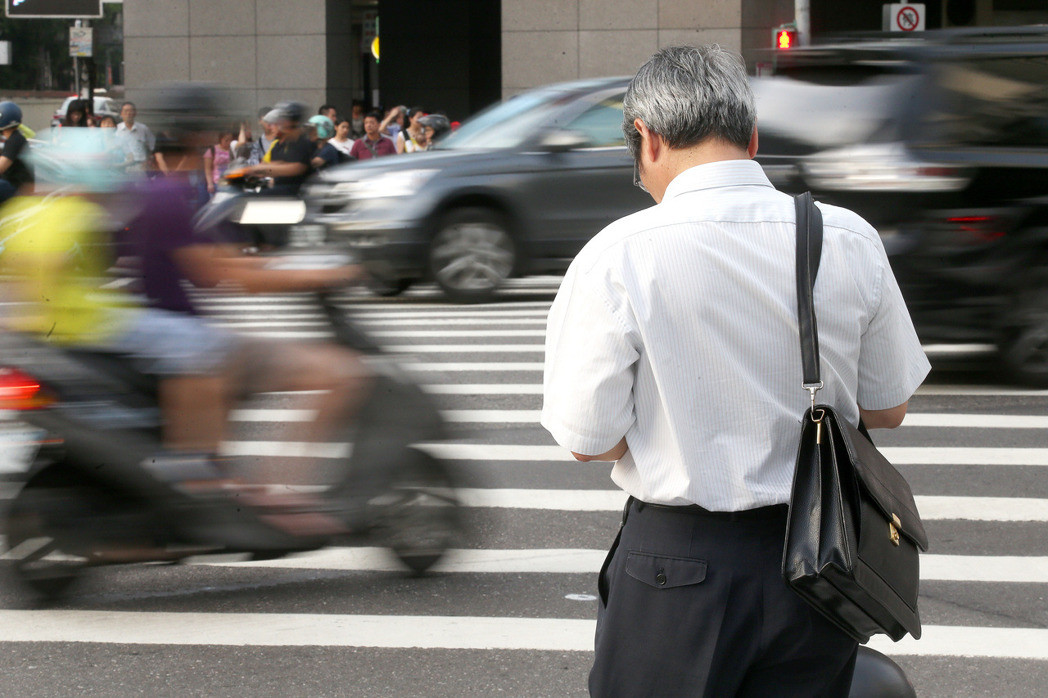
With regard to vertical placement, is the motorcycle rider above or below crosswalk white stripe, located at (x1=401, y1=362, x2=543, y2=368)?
above

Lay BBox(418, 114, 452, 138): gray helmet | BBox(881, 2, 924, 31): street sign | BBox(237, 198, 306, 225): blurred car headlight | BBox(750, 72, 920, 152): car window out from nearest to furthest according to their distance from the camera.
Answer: BBox(237, 198, 306, 225): blurred car headlight
BBox(750, 72, 920, 152): car window
BBox(418, 114, 452, 138): gray helmet
BBox(881, 2, 924, 31): street sign

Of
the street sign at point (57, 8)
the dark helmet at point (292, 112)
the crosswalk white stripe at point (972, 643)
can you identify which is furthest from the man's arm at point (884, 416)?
the street sign at point (57, 8)

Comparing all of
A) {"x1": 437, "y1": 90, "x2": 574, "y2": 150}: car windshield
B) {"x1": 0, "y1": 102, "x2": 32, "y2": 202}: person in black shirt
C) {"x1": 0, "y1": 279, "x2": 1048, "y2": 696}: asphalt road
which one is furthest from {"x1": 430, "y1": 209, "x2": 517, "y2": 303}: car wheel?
{"x1": 0, "y1": 279, "x2": 1048, "y2": 696}: asphalt road

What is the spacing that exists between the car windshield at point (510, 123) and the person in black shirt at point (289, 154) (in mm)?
1355

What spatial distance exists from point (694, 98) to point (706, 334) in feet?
1.25

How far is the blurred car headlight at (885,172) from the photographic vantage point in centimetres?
820

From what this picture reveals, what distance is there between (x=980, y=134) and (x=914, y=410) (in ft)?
5.52

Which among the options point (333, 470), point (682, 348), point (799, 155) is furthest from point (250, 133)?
point (682, 348)

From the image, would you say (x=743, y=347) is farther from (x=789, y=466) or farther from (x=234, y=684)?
(x=234, y=684)

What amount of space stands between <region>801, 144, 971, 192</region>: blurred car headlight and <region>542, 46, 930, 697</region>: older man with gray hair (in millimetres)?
6166

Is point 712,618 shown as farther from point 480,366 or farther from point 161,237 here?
point 480,366

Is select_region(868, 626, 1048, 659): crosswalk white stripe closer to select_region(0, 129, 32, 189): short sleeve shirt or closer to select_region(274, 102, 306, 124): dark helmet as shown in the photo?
select_region(274, 102, 306, 124): dark helmet

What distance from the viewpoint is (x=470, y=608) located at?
488 cm

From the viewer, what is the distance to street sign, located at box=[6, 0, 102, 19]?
22055 millimetres
